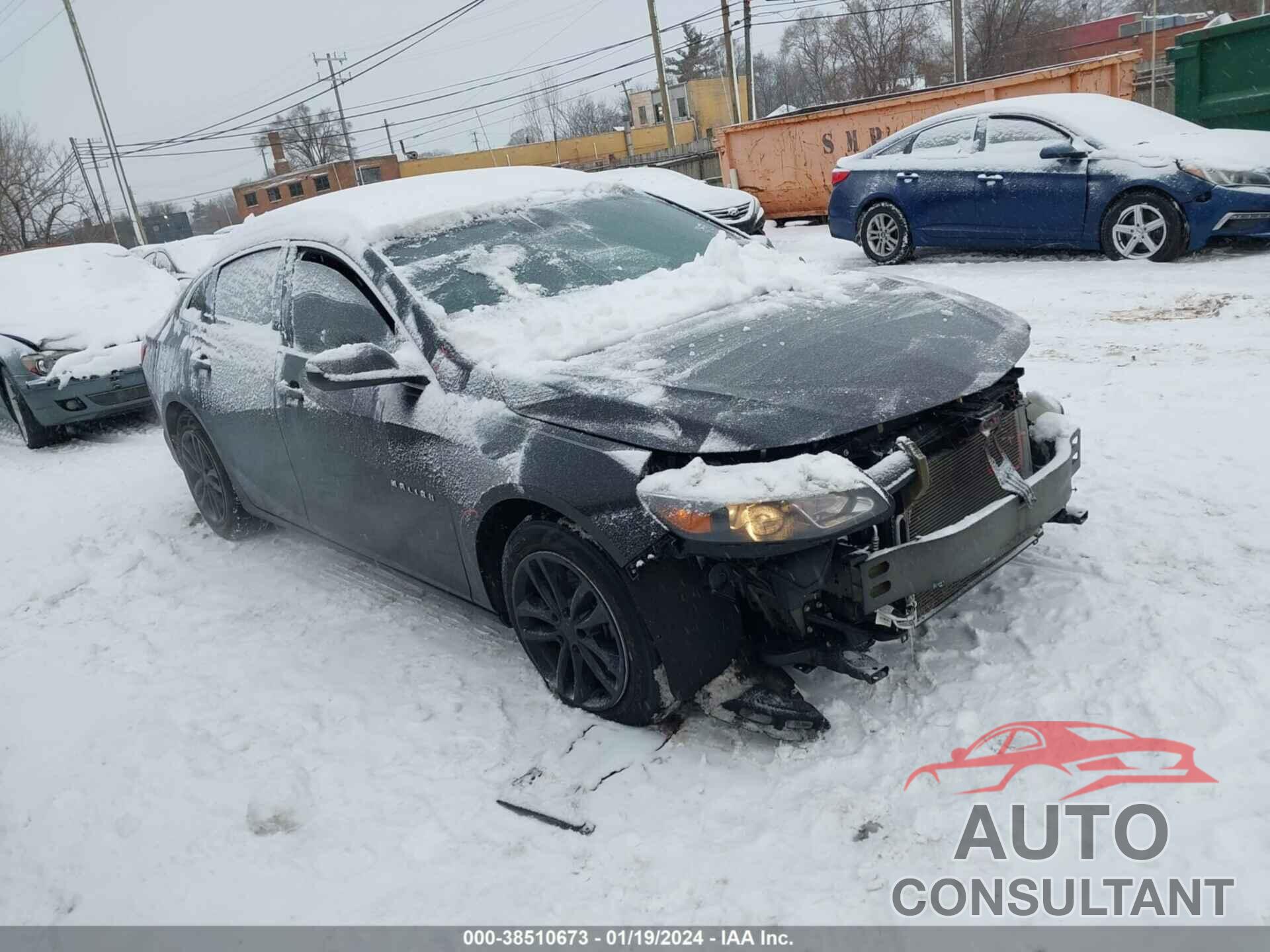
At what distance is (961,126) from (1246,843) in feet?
27.5

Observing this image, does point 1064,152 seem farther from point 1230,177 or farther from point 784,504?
point 784,504

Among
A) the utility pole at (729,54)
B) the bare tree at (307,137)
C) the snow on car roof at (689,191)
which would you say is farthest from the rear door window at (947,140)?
the bare tree at (307,137)

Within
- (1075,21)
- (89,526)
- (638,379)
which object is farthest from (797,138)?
(1075,21)

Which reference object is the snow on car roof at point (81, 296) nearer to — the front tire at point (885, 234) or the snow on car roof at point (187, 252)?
the snow on car roof at point (187, 252)

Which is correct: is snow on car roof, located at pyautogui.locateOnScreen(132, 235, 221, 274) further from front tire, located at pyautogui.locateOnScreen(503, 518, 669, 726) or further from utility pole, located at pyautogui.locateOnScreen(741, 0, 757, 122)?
utility pole, located at pyautogui.locateOnScreen(741, 0, 757, 122)

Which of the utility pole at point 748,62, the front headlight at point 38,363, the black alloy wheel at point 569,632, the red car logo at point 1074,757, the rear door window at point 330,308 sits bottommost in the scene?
the red car logo at point 1074,757

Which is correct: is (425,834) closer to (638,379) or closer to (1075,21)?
(638,379)

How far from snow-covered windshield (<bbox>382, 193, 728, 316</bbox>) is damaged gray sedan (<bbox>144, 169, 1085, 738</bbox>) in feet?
0.05

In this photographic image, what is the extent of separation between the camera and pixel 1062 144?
805 cm

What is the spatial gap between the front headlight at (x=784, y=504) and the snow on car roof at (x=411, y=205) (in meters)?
1.86

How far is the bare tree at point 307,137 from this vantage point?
55531 mm

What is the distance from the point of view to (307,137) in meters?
55.8
